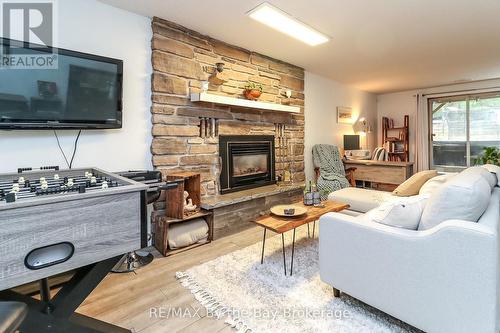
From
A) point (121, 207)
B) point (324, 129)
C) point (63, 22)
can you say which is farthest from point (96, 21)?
point (324, 129)

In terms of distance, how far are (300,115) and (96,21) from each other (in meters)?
3.16

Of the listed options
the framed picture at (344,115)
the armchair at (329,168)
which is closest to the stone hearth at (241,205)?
the armchair at (329,168)

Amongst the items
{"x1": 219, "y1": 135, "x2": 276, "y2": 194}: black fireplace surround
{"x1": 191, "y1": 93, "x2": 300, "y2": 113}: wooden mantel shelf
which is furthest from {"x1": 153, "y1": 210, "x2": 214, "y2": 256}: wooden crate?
{"x1": 191, "y1": 93, "x2": 300, "y2": 113}: wooden mantel shelf

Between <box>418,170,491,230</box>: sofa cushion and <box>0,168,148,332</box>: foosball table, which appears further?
<box>418,170,491,230</box>: sofa cushion

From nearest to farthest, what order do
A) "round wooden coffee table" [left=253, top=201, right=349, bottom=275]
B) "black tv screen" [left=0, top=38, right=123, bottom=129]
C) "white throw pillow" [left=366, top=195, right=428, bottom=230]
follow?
"white throw pillow" [left=366, top=195, right=428, bottom=230] → "black tv screen" [left=0, top=38, right=123, bottom=129] → "round wooden coffee table" [left=253, top=201, right=349, bottom=275]

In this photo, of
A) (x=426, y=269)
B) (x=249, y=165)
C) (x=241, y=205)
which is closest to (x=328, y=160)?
(x=249, y=165)

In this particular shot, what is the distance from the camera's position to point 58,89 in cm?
202

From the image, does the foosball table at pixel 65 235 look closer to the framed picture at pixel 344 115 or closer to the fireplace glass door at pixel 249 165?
the fireplace glass door at pixel 249 165

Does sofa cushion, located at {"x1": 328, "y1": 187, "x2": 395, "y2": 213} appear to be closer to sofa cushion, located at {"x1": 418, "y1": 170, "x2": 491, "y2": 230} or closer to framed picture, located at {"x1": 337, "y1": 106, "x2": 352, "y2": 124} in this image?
sofa cushion, located at {"x1": 418, "y1": 170, "x2": 491, "y2": 230}

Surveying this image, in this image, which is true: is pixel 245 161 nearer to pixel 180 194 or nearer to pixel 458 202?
pixel 180 194

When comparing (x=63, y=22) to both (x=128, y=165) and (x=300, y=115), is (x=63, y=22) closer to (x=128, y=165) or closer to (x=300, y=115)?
(x=128, y=165)

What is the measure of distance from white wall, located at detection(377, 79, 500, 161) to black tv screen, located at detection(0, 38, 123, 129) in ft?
20.9

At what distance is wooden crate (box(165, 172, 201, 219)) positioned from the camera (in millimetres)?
2611

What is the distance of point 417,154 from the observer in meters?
6.24
